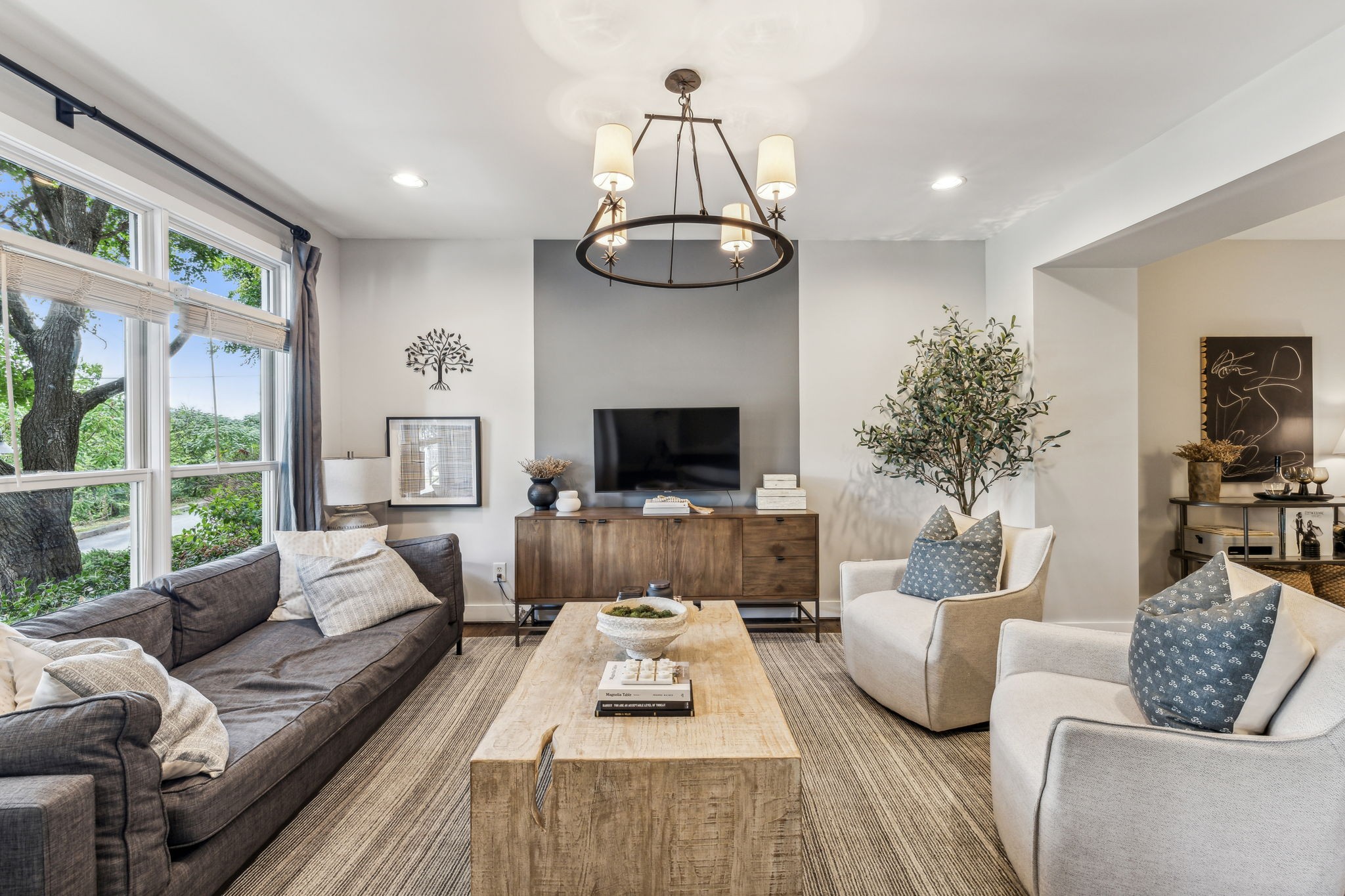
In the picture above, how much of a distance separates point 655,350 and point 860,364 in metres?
1.39

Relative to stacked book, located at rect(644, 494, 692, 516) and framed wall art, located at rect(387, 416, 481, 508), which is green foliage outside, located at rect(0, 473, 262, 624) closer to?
framed wall art, located at rect(387, 416, 481, 508)

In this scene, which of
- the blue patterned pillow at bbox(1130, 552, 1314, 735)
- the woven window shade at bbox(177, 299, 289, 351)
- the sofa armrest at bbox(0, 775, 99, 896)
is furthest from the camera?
the woven window shade at bbox(177, 299, 289, 351)

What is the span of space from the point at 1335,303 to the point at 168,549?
691 centimetres

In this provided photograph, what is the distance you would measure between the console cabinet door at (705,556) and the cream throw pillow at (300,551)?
1.65m

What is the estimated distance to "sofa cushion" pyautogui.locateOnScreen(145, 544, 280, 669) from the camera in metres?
2.30

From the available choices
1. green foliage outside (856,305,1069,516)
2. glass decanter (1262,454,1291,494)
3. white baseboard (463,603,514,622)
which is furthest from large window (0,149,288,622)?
glass decanter (1262,454,1291,494)

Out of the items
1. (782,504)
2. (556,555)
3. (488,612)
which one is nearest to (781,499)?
(782,504)

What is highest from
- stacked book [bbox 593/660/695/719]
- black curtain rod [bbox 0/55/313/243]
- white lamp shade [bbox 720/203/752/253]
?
black curtain rod [bbox 0/55/313/243]

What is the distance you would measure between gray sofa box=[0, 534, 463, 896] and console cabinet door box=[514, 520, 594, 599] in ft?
1.80

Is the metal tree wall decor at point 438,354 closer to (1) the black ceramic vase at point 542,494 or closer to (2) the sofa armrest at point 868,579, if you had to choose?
(1) the black ceramic vase at point 542,494

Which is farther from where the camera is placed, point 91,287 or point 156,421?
point 156,421

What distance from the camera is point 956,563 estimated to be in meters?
2.76

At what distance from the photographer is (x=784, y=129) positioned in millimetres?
2551

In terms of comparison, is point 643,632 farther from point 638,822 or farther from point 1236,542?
point 1236,542
